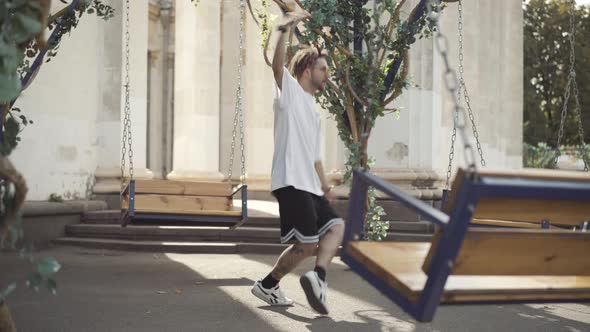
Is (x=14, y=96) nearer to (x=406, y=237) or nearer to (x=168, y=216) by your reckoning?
(x=168, y=216)

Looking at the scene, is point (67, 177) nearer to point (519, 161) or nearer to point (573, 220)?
point (573, 220)

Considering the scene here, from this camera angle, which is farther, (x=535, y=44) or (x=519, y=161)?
(x=535, y=44)

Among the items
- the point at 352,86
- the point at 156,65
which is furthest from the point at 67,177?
the point at 156,65

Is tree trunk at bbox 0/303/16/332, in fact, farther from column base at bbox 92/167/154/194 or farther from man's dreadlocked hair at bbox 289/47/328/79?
column base at bbox 92/167/154/194

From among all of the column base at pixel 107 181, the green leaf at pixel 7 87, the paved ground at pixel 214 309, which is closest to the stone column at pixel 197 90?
the column base at pixel 107 181

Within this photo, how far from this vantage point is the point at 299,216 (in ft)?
20.0

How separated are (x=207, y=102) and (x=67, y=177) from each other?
4866mm

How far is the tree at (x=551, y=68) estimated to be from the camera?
143 ft

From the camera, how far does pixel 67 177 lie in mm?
13375

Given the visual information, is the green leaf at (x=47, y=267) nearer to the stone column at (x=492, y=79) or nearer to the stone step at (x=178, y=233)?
the stone step at (x=178, y=233)

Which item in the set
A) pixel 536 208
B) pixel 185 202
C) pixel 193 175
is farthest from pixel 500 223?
pixel 193 175

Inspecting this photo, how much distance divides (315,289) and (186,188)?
4950 mm

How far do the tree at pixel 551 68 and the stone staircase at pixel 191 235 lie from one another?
1280 inches

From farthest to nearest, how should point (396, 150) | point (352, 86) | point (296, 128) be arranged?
point (396, 150)
point (352, 86)
point (296, 128)
